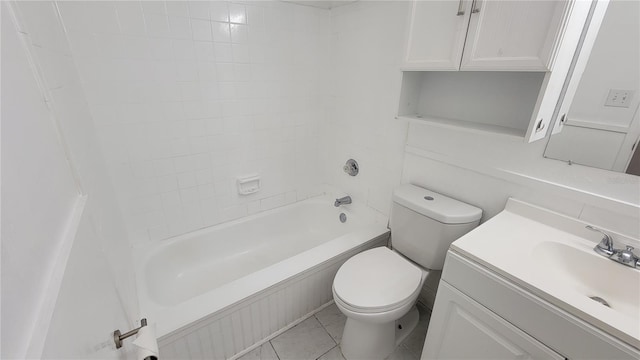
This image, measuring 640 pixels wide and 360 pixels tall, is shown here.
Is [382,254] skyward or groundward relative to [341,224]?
skyward

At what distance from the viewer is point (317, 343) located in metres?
1.52

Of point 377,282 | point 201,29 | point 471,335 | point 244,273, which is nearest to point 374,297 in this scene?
point 377,282

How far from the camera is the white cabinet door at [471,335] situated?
836 millimetres

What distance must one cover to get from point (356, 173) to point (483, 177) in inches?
34.9

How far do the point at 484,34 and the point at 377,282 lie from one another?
1.14 meters

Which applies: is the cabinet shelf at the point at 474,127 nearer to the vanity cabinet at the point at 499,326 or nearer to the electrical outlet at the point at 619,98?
the electrical outlet at the point at 619,98

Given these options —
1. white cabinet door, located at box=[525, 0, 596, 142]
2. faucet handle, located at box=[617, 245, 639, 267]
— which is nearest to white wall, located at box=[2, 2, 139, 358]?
white cabinet door, located at box=[525, 0, 596, 142]

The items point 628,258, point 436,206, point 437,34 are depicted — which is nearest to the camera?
point 628,258

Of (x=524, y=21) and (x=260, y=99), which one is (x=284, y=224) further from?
(x=524, y=21)

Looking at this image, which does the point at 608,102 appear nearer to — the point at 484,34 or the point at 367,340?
the point at 484,34

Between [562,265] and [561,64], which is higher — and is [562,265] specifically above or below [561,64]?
below

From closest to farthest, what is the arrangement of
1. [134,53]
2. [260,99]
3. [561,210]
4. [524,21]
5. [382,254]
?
[524,21]
[561,210]
[134,53]
[382,254]
[260,99]

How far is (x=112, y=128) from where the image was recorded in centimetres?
142

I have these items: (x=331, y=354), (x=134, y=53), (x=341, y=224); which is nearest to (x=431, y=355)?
(x=331, y=354)
